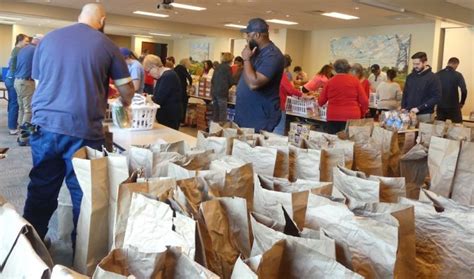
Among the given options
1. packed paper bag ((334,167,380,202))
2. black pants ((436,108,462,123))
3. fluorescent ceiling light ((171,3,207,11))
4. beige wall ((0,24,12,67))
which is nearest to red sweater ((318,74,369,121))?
black pants ((436,108,462,123))

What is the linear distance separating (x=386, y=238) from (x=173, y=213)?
505mm

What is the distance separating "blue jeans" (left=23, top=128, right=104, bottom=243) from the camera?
7.34ft

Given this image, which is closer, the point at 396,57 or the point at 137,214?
the point at 137,214

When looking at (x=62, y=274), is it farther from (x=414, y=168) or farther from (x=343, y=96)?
(x=343, y=96)

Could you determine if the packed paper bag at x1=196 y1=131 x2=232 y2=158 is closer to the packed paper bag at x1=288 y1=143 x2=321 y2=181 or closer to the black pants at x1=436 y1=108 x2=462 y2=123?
the packed paper bag at x1=288 y1=143 x2=321 y2=181

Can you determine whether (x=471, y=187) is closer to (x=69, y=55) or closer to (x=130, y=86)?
(x=130, y=86)

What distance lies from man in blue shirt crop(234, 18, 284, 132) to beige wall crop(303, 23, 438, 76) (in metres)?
7.66

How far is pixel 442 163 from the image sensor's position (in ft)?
7.43

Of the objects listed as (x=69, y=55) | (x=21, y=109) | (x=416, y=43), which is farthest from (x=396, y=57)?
(x=69, y=55)

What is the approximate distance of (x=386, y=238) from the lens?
1.04 meters

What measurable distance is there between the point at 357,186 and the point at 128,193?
696 mm

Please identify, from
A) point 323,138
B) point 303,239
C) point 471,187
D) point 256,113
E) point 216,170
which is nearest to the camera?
point 303,239

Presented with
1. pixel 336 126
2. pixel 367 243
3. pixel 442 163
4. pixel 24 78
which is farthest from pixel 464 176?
pixel 24 78

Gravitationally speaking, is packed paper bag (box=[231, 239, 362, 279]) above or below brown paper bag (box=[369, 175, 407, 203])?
below
